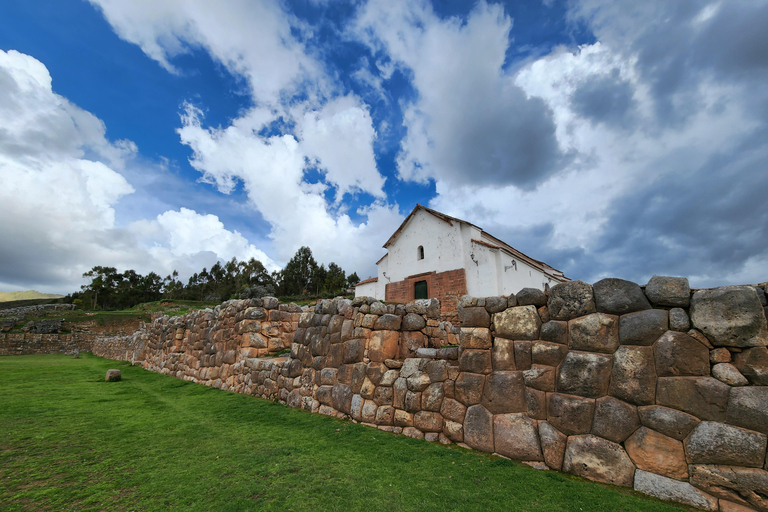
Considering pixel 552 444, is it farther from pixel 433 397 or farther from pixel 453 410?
pixel 433 397

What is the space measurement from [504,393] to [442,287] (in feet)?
59.7

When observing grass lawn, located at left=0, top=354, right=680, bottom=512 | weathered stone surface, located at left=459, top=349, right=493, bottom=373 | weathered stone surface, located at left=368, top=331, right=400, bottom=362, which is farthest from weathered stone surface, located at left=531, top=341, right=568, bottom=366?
weathered stone surface, located at left=368, top=331, right=400, bottom=362

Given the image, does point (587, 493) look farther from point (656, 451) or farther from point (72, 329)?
point (72, 329)

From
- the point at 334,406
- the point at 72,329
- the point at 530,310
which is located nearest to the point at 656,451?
the point at 530,310

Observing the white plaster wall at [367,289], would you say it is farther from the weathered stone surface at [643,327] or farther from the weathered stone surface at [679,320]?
the weathered stone surface at [679,320]

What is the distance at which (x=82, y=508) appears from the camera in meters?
3.06

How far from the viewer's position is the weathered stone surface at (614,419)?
3295 mm

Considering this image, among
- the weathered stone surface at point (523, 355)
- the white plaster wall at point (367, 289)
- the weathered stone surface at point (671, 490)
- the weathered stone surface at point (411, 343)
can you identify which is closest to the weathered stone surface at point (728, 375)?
the weathered stone surface at point (671, 490)

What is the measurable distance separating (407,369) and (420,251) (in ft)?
63.9

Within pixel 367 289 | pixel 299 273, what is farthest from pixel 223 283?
pixel 367 289

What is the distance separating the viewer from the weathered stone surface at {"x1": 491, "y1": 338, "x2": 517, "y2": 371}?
167 inches

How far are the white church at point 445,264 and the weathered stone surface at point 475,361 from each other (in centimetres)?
1585

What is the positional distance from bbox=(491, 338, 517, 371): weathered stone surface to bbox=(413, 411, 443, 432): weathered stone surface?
1.26 meters

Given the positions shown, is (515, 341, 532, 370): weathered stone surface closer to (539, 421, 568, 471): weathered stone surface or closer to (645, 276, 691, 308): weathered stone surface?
(539, 421, 568, 471): weathered stone surface
